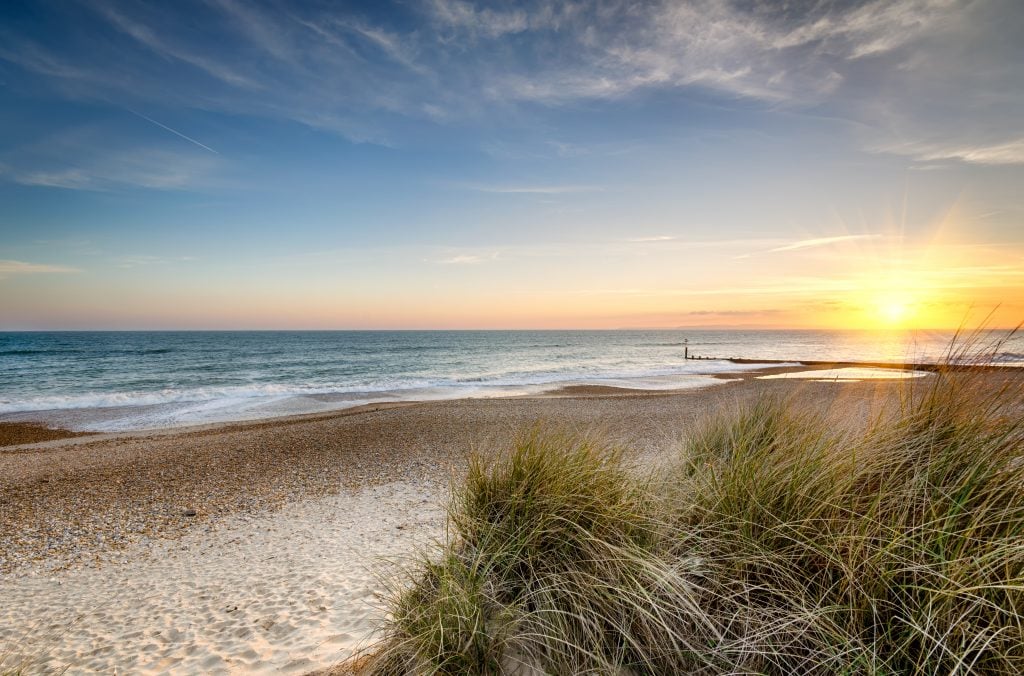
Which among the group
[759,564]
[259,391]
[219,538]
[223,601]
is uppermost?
[759,564]

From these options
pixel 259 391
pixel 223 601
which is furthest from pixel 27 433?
pixel 223 601

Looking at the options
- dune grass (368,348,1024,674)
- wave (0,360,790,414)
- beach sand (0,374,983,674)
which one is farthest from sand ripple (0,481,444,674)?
wave (0,360,790,414)

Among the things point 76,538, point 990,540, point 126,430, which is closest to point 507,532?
point 990,540

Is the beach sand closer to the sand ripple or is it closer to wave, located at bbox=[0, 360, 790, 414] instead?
the sand ripple

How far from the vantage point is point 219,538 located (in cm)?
667

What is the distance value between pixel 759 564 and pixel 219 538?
668 centimetres

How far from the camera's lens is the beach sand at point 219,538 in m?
4.23

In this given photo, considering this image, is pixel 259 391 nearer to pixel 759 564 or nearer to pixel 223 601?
pixel 223 601

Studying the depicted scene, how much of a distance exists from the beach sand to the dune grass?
686 mm

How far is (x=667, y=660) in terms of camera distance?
8.79 ft

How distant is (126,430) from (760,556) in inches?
760

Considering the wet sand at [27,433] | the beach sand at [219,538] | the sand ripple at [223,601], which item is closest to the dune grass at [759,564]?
the beach sand at [219,538]

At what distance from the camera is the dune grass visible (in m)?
2.45

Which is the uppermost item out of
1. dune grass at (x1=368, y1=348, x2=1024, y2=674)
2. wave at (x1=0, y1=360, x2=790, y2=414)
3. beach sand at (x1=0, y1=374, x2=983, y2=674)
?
dune grass at (x1=368, y1=348, x2=1024, y2=674)
